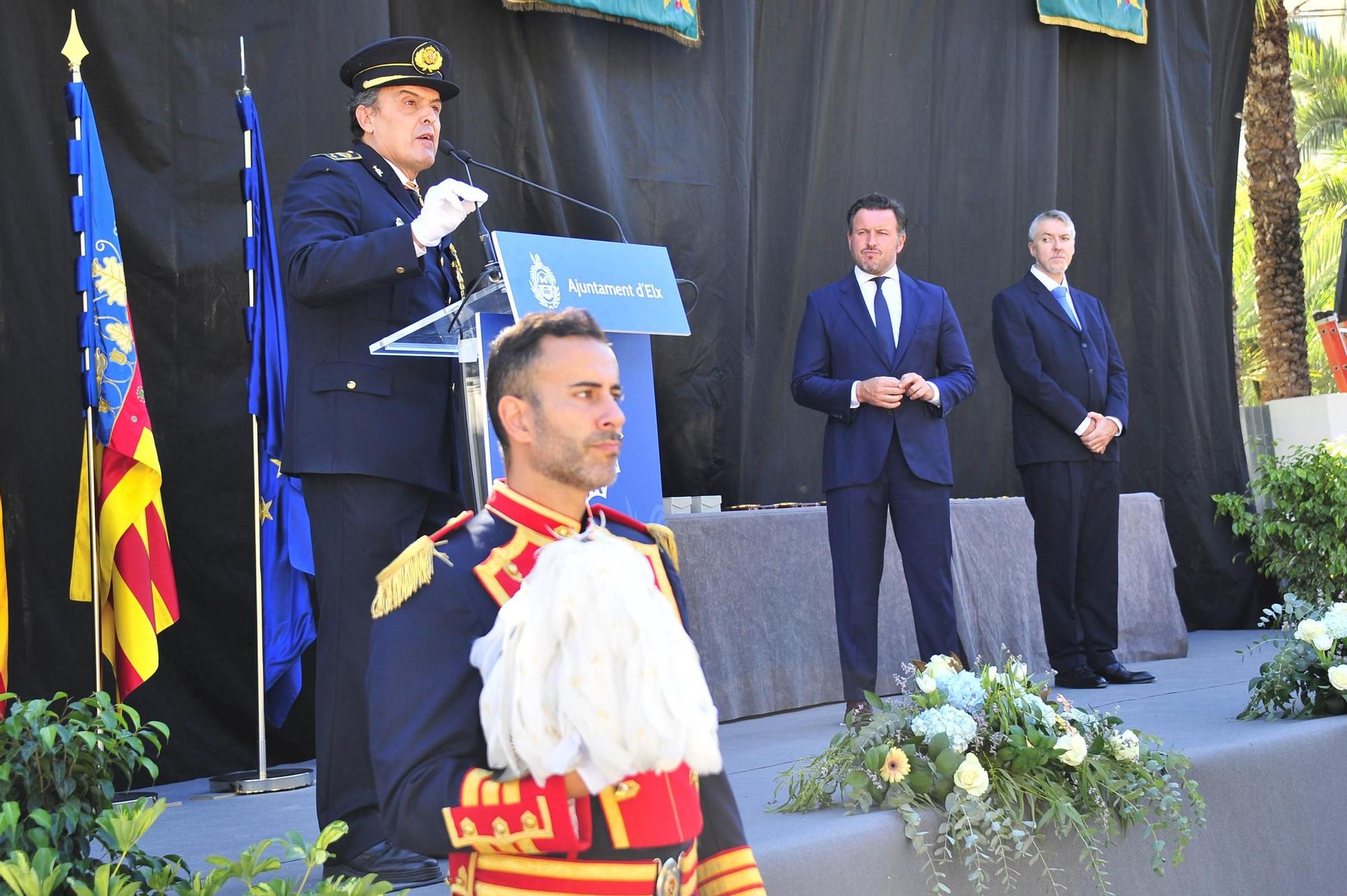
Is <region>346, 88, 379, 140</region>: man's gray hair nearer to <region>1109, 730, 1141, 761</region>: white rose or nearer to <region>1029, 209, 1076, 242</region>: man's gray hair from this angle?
<region>1109, 730, 1141, 761</region>: white rose

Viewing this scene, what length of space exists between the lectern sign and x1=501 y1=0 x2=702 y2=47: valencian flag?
1.79 meters

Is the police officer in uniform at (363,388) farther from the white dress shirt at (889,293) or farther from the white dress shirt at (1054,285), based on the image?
the white dress shirt at (1054,285)

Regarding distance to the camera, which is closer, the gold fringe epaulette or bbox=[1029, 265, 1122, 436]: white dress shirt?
the gold fringe epaulette

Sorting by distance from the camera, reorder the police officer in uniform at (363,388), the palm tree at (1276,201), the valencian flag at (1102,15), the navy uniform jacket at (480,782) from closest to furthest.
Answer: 1. the navy uniform jacket at (480,782)
2. the police officer in uniform at (363,388)
3. the valencian flag at (1102,15)
4. the palm tree at (1276,201)

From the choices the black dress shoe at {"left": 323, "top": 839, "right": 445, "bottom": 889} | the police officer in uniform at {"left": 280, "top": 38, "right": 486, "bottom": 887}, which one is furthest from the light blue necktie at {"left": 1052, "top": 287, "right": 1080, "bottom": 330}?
the black dress shoe at {"left": 323, "top": 839, "right": 445, "bottom": 889}

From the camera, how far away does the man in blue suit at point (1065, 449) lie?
4.94m

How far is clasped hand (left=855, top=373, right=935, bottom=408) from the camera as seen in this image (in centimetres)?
403

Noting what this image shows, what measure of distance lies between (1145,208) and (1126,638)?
2.41 m

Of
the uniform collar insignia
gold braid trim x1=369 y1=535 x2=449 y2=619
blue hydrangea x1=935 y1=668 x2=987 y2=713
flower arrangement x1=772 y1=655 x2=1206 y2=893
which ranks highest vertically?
the uniform collar insignia

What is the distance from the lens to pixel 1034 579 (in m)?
5.67

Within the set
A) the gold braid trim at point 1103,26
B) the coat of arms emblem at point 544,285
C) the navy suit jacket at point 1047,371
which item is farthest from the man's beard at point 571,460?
the gold braid trim at point 1103,26

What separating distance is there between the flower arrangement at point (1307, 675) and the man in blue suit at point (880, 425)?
0.86m

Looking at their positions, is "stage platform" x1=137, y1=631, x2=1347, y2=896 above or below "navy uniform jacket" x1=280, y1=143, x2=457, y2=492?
below

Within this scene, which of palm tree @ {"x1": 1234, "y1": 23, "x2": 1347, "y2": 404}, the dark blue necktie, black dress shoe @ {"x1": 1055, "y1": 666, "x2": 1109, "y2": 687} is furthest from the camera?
palm tree @ {"x1": 1234, "y1": 23, "x2": 1347, "y2": 404}
